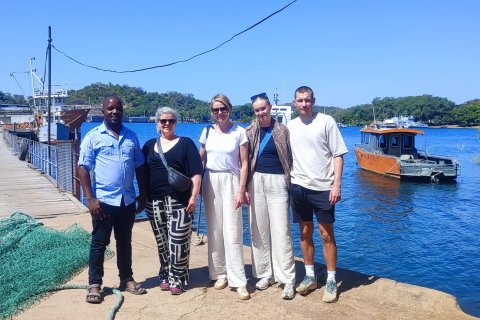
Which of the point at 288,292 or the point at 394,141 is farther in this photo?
the point at 394,141

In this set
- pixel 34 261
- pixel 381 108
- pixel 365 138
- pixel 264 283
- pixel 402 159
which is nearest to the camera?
pixel 264 283

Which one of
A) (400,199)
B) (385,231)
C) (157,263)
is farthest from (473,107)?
(157,263)

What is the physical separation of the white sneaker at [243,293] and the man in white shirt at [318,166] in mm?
469

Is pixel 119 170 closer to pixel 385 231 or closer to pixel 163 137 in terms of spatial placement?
pixel 163 137

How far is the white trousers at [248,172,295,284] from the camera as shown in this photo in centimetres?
405

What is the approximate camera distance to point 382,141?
86.0 feet

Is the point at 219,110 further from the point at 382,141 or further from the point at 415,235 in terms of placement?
the point at 382,141

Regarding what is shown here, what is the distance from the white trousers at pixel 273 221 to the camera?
4.05 metres

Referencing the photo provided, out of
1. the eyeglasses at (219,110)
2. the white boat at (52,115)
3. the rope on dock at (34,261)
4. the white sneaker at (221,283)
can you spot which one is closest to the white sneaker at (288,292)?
the white sneaker at (221,283)

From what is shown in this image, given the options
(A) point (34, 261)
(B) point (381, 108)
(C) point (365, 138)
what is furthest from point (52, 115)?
(B) point (381, 108)

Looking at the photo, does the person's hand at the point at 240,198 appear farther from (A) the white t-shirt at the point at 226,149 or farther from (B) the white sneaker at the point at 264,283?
(B) the white sneaker at the point at 264,283

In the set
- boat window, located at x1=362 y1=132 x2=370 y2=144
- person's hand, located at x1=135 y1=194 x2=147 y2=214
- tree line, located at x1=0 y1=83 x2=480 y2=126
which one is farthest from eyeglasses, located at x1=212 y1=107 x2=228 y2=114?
tree line, located at x1=0 y1=83 x2=480 y2=126

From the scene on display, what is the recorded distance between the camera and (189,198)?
399 centimetres

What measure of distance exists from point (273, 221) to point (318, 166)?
66cm
